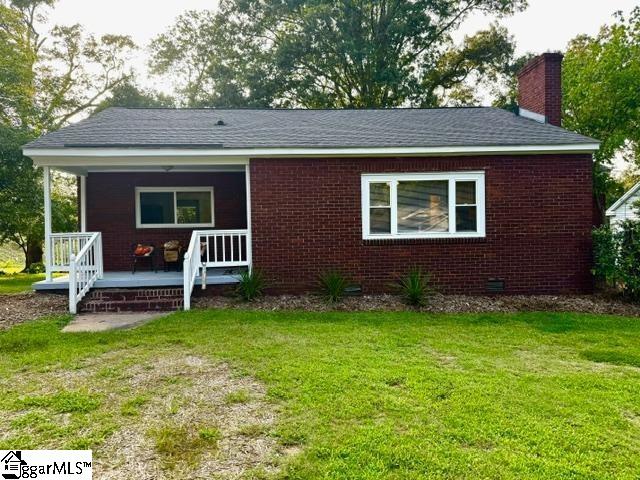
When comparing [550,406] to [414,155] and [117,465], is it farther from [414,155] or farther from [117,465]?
[414,155]

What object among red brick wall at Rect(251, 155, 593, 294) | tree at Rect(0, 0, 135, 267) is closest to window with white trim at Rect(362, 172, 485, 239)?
red brick wall at Rect(251, 155, 593, 294)

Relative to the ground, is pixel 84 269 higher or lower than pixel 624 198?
lower

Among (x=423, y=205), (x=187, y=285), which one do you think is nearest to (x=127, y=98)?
(x=187, y=285)

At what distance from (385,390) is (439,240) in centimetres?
559

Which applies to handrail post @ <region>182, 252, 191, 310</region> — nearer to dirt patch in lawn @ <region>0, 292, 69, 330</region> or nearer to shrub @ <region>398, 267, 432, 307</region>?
dirt patch in lawn @ <region>0, 292, 69, 330</region>

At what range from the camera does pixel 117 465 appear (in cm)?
289

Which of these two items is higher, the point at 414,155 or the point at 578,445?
the point at 414,155

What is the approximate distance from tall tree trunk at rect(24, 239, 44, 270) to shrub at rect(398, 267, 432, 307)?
67.0ft

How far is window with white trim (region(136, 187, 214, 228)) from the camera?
430 inches

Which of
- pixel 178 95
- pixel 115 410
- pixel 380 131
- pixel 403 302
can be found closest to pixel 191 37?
pixel 178 95

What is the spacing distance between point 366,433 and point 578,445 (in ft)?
4.88

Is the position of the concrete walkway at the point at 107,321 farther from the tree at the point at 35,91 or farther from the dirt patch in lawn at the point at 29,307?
the tree at the point at 35,91

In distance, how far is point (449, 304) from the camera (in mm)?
8359

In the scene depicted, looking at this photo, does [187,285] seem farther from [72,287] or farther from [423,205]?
[423,205]
